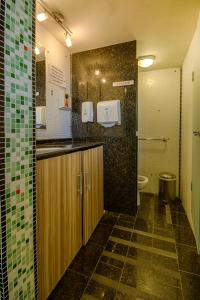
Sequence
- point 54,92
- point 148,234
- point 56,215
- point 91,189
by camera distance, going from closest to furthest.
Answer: point 56,215
point 91,189
point 148,234
point 54,92

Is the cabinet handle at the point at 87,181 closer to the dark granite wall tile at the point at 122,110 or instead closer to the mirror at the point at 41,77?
the dark granite wall tile at the point at 122,110

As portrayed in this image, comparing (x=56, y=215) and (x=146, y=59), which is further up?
(x=146, y=59)

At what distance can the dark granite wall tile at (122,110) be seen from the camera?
2.13 m

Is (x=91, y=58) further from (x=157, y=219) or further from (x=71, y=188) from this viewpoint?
(x=157, y=219)

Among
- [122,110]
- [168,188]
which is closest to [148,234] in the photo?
[168,188]

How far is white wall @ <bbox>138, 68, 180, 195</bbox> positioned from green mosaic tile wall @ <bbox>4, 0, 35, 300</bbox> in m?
2.55

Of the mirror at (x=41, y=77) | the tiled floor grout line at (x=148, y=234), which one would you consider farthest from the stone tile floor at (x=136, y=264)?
the mirror at (x=41, y=77)

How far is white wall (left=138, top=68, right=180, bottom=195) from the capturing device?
9.43ft

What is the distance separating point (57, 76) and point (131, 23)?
1011 mm

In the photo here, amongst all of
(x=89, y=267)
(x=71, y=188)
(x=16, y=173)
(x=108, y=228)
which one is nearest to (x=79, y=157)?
(x=71, y=188)

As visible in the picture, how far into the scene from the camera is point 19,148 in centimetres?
74

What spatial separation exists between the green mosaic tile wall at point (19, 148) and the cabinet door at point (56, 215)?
109mm

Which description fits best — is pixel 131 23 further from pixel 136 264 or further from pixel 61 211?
pixel 136 264

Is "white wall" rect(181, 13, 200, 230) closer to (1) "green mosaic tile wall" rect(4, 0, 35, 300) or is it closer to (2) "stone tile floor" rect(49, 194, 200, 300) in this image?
(2) "stone tile floor" rect(49, 194, 200, 300)
